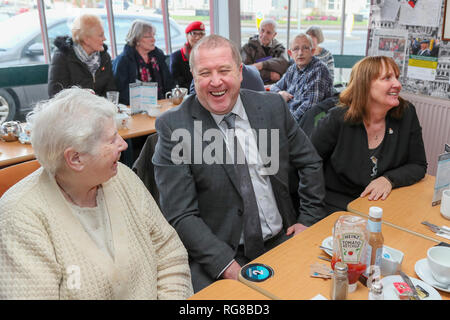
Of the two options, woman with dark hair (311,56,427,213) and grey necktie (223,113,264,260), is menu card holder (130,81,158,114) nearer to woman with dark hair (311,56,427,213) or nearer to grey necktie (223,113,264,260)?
woman with dark hair (311,56,427,213)

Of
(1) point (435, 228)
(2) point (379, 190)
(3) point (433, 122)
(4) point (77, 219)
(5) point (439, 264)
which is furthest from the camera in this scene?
(3) point (433, 122)

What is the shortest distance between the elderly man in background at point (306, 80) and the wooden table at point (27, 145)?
5.23 ft

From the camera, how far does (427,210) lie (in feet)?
5.70

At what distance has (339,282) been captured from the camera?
3.75ft

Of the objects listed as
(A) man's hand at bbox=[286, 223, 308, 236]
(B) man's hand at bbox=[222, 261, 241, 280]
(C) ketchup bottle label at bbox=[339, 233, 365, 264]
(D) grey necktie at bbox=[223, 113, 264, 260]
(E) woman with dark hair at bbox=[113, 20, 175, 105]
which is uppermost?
(E) woman with dark hair at bbox=[113, 20, 175, 105]

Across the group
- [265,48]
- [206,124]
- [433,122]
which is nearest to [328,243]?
[206,124]

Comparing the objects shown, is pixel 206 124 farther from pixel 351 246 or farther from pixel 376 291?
pixel 376 291

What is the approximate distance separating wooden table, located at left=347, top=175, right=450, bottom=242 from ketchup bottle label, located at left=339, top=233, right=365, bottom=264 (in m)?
0.48

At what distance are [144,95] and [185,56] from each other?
185cm

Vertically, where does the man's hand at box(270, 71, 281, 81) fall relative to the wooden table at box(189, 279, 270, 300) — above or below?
above

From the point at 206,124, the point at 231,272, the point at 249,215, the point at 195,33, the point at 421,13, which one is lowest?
the point at 231,272

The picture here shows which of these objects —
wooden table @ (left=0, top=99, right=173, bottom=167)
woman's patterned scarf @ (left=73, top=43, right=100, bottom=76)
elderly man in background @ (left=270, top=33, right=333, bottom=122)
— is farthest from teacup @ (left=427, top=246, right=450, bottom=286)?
woman's patterned scarf @ (left=73, top=43, right=100, bottom=76)

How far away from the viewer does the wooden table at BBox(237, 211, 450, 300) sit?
1221mm

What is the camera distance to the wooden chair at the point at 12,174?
1.58 m
